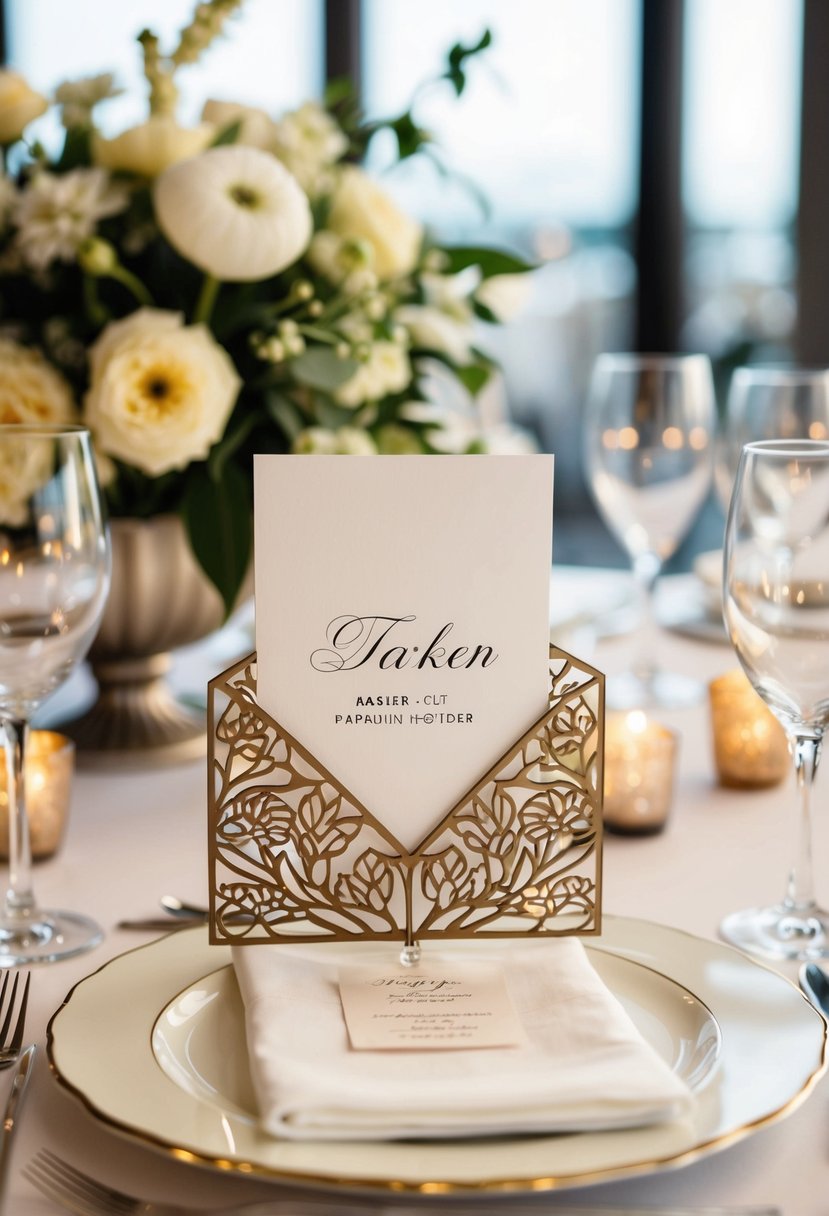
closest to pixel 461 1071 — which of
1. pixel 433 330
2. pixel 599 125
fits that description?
pixel 433 330

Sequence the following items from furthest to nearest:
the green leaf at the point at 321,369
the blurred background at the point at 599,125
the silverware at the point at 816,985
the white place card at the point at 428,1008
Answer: the blurred background at the point at 599,125 → the green leaf at the point at 321,369 → the silverware at the point at 816,985 → the white place card at the point at 428,1008

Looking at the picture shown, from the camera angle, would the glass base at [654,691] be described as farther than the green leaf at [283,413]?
Yes

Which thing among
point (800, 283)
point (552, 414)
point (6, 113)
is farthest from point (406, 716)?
point (552, 414)

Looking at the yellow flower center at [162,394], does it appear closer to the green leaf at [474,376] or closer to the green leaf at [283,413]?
the green leaf at [283,413]

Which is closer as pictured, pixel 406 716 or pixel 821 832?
pixel 406 716

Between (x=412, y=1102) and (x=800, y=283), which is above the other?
(x=800, y=283)

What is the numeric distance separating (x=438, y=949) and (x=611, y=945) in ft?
0.32

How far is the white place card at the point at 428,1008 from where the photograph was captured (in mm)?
633

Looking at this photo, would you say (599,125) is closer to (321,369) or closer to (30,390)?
(321,369)

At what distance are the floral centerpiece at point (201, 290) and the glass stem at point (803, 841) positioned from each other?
1.66 ft

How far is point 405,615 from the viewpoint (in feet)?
2.31

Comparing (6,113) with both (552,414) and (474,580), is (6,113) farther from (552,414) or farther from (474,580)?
(552,414)

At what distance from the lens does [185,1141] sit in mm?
555

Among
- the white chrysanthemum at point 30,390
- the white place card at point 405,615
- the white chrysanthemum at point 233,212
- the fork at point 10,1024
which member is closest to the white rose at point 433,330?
the white chrysanthemum at point 233,212
